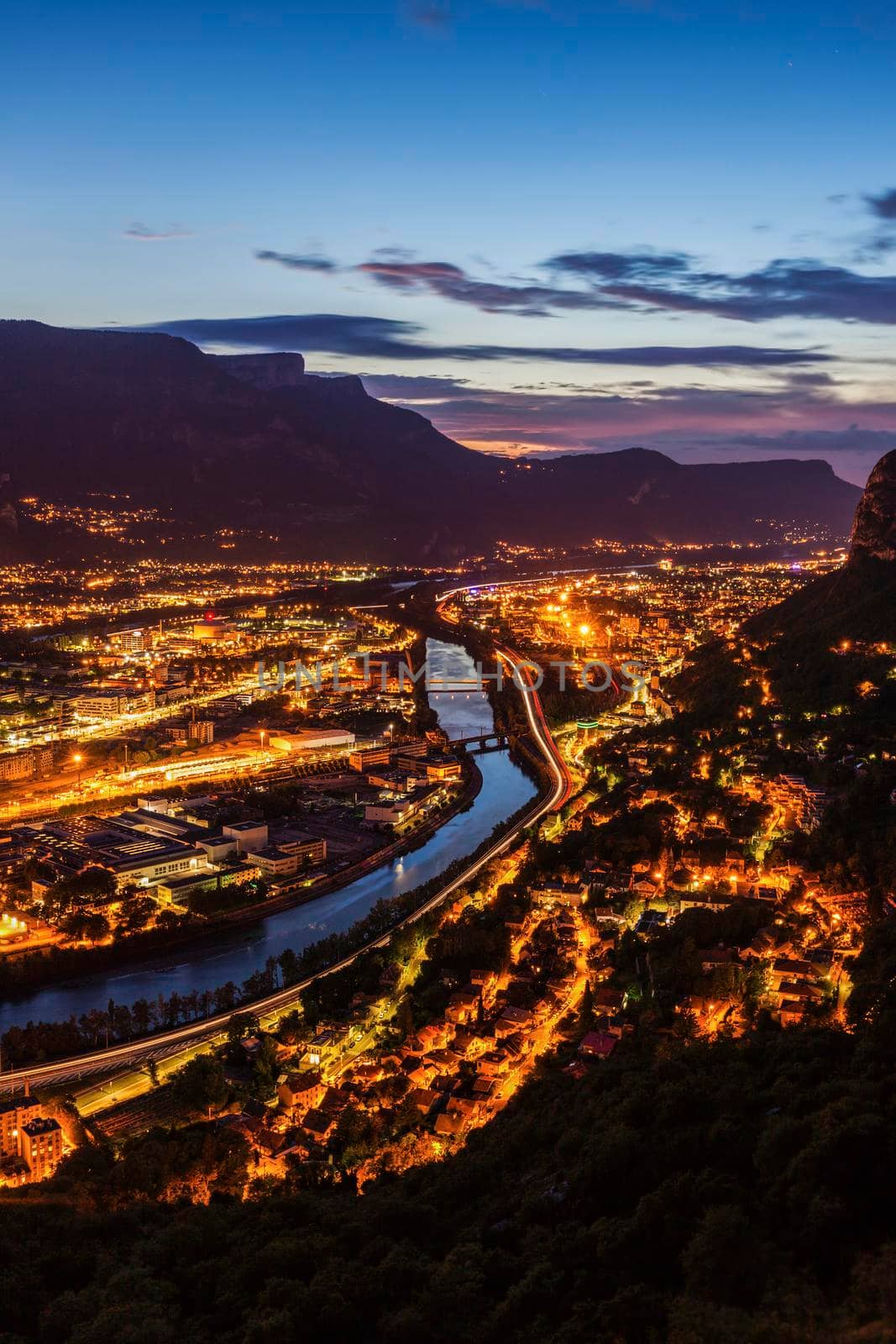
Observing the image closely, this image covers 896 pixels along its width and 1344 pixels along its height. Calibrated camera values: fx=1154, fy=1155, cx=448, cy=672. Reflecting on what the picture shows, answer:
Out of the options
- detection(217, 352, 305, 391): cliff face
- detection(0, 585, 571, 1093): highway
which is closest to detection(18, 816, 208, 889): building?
detection(0, 585, 571, 1093): highway

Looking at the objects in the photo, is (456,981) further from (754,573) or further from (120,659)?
(754,573)

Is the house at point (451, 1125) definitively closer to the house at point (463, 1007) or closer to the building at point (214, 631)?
the house at point (463, 1007)

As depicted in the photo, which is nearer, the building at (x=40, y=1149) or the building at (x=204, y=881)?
the building at (x=40, y=1149)

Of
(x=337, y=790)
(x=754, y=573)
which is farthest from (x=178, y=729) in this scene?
(x=754, y=573)

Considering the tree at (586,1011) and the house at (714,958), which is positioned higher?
the house at (714,958)

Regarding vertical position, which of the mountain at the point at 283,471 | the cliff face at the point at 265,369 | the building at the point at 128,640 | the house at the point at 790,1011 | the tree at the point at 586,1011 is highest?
the cliff face at the point at 265,369

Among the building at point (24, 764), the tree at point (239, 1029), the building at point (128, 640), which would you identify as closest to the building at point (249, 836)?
the tree at point (239, 1029)

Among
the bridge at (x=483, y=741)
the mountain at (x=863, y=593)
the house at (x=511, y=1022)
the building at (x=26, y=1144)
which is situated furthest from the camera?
the bridge at (x=483, y=741)

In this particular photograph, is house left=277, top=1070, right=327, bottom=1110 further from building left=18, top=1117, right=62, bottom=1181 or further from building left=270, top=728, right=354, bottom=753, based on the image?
building left=270, top=728, right=354, bottom=753
